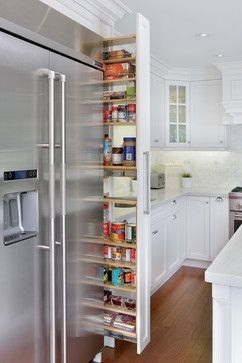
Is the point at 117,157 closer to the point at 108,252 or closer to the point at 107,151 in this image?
the point at 107,151

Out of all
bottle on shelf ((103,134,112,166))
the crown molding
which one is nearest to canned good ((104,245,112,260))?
bottle on shelf ((103,134,112,166))

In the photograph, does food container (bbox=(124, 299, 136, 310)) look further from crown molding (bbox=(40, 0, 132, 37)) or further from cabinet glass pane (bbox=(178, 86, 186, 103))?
cabinet glass pane (bbox=(178, 86, 186, 103))

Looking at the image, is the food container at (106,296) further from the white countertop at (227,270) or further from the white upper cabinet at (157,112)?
the white upper cabinet at (157,112)

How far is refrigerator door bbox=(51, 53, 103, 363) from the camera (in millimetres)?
2093

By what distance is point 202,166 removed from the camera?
5.49 metres

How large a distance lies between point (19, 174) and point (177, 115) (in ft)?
12.5

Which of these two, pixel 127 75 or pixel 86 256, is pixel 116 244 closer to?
pixel 86 256

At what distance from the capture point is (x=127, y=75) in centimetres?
268

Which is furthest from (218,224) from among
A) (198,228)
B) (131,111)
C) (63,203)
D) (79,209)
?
(63,203)

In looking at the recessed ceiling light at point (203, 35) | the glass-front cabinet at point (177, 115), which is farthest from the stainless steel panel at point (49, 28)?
the glass-front cabinet at point (177, 115)

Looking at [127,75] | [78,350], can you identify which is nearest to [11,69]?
[127,75]

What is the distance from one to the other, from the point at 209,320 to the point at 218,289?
185 centimetres

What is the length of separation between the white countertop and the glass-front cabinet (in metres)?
3.39

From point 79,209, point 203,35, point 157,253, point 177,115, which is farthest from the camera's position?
point 177,115
